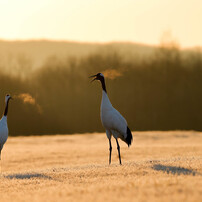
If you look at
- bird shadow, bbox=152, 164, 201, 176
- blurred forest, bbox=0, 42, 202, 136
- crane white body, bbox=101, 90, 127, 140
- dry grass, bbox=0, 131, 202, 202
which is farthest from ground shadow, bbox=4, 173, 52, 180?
blurred forest, bbox=0, 42, 202, 136

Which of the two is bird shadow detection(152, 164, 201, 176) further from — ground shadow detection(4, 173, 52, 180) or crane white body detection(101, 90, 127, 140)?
ground shadow detection(4, 173, 52, 180)

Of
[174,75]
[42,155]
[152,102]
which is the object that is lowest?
[42,155]

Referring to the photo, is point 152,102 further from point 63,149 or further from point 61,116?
point 63,149

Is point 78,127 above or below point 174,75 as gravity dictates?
below

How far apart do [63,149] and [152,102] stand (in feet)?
66.2

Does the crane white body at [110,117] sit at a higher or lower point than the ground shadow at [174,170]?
higher

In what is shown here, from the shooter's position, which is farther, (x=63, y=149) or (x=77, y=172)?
(x=63, y=149)

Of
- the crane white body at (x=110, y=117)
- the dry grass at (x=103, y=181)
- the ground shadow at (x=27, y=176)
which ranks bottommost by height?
the ground shadow at (x=27, y=176)

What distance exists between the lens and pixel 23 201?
742 centimetres

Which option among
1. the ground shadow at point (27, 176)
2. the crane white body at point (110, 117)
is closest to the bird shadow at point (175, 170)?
the crane white body at point (110, 117)

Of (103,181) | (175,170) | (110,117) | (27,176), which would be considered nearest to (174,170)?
(175,170)

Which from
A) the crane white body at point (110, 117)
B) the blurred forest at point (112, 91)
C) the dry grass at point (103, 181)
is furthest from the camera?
the blurred forest at point (112, 91)

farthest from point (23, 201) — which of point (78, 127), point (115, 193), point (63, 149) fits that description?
point (78, 127)

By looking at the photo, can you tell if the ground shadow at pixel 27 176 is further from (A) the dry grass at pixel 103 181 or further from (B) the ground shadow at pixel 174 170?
(B) the ground shadow at pixel 174 170
